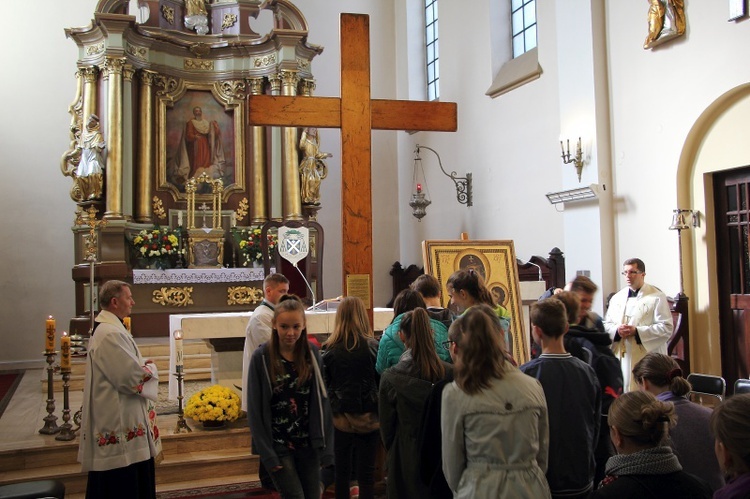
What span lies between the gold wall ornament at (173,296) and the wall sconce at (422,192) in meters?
4.30

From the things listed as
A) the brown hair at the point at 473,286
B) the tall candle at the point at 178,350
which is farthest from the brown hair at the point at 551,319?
the tall candle at the point at 178,350

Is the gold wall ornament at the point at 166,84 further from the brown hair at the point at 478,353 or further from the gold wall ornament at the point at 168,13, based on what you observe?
the brown hair at the point at 478,353

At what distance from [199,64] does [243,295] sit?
164 inches

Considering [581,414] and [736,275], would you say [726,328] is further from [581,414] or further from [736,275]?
[581,414]

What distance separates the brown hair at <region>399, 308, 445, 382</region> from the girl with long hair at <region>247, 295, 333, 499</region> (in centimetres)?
53

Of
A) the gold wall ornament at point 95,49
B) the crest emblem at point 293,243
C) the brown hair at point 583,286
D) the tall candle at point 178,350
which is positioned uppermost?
the gold wall ornament at point 95,49

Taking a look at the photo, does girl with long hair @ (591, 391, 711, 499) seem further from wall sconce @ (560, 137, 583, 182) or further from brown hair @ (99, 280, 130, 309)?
wall sconce @ (560, 137, 583, 182)

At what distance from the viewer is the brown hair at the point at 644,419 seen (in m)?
2.24

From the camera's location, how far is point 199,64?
12750 mm

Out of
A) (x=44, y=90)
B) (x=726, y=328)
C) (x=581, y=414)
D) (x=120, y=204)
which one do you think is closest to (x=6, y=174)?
(x=44, y=90)

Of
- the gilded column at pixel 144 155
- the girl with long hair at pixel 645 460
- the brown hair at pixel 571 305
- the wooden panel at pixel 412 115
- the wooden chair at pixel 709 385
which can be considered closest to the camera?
the girl with long hair at pixel 645 460

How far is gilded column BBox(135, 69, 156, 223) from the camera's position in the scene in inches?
468

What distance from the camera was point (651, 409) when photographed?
2248 millimetres

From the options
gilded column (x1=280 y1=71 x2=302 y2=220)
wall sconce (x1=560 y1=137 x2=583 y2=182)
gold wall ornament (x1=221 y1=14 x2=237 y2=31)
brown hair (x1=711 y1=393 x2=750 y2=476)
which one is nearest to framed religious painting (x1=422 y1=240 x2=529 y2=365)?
wall sconce (x1=560 y1=137 x2=583 y2=182)
